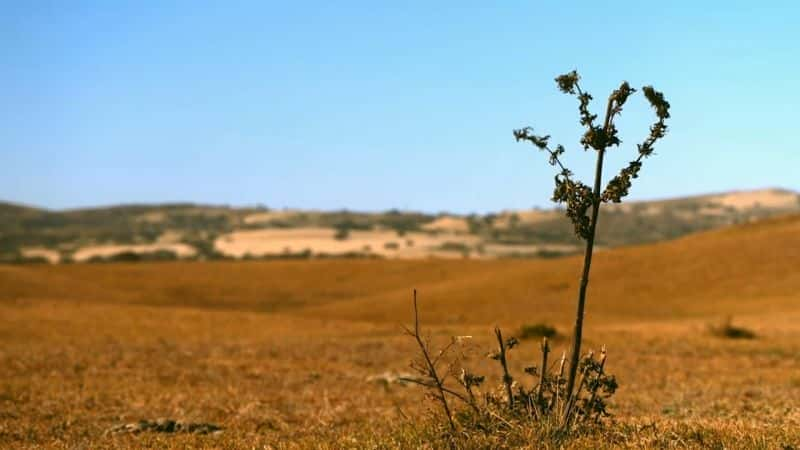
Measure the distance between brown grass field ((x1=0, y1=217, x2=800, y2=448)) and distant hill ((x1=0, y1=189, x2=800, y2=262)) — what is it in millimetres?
→ 25763

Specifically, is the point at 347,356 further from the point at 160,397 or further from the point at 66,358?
the point at 160,397

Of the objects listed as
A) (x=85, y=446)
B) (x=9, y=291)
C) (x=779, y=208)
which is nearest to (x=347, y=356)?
(x=85, y=446)

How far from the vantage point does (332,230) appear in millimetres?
119000

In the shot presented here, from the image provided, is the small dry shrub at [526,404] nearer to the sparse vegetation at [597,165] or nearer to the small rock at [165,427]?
the sparse vegetation at [597,165]

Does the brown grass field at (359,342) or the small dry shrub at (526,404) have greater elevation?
the small dry shrub at (526,404)

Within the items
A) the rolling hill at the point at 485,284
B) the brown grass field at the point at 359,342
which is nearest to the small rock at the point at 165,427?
the brown grass field at the point at 359,342

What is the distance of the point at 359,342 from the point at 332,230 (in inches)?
3656

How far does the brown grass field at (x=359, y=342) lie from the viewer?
10.6 m

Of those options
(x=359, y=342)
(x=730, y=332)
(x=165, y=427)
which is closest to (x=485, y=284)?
(x=730, y=332)

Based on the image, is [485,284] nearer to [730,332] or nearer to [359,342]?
[730,332]

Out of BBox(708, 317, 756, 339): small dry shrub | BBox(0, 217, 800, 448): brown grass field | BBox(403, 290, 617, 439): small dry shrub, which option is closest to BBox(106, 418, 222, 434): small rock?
BBox(0, 217, 800, 448): brown grass field

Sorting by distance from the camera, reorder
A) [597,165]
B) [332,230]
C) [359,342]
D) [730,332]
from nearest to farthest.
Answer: [597,165], [359,342], [730,332], [332,230]

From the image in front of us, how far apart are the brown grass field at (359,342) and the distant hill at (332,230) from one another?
2576 cm

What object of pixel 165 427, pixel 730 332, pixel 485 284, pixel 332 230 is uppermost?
pixel 332 230
